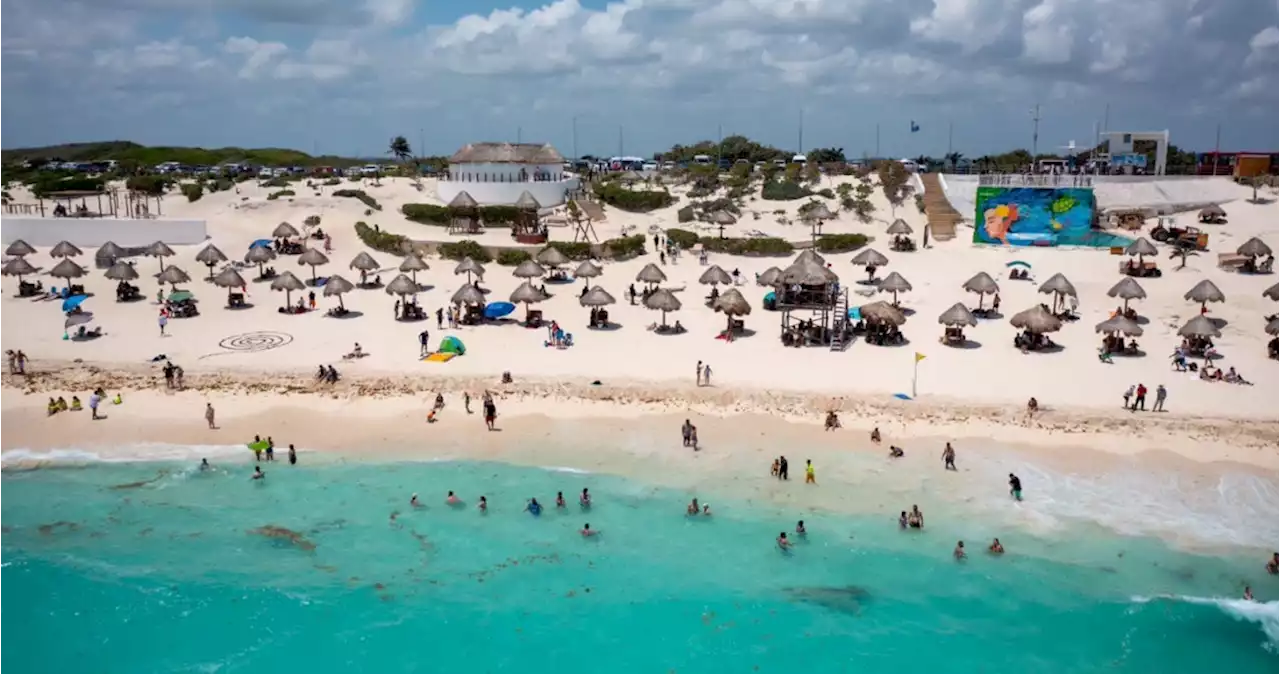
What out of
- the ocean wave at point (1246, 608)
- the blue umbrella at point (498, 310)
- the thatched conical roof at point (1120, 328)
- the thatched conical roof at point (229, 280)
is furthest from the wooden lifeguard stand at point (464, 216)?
the ocean wave at point (1246, 608)

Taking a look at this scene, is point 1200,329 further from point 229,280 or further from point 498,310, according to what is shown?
point 229,280

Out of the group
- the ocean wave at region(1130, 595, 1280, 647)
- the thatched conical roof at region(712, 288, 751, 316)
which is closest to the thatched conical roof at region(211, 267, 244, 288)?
the thatched conical roof at region(712, 288, 751, 316)

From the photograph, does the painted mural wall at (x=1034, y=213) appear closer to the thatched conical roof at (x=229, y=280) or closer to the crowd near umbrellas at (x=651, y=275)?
the crowd near umbrellas at (x=651, y=275)

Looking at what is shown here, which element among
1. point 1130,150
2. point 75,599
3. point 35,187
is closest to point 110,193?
point 35,187

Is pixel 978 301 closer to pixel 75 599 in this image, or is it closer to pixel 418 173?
pixel 75 599

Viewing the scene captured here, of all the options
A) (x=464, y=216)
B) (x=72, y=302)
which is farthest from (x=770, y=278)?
(x=72, y=302)

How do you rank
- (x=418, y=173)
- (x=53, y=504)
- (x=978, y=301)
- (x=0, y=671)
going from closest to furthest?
(x=0, y=671), (x=53, y=504), (x=978, y=301), (x=418, y=173)

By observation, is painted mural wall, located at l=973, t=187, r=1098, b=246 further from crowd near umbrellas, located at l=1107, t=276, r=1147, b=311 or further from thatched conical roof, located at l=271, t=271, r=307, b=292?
thatched conical roof, located at l=271, t=271, r=307, b=292
